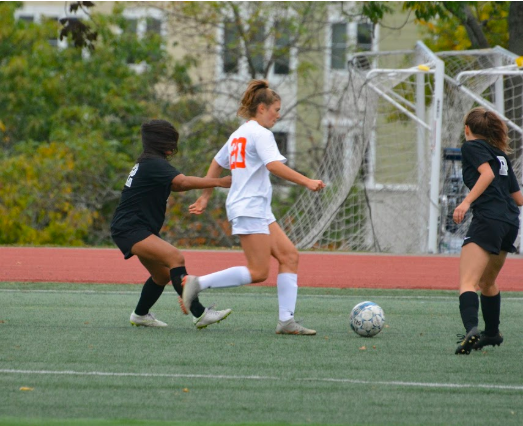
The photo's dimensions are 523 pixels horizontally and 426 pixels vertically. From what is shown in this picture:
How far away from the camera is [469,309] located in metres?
6.61

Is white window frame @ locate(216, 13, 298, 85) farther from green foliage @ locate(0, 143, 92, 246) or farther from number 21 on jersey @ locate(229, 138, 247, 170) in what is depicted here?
number 21 on jersey @ locate(229, 138, 247, 170)

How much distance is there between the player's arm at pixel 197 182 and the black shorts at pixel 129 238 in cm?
41

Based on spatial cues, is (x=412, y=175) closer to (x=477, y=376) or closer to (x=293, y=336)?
(x=293, y=336)

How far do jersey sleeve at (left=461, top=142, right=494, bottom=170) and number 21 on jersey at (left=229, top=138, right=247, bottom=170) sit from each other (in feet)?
5.13

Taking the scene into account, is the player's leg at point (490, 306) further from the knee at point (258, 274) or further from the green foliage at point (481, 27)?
the green foliage at point (481, 27)

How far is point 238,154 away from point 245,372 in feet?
6.39

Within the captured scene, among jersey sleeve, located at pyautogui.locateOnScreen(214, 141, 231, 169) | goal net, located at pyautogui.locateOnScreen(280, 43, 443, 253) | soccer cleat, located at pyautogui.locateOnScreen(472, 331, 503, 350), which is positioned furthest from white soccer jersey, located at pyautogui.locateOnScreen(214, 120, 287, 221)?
goal net, located at pyautogui.locateOnScreen(280, 43, 443, 253)

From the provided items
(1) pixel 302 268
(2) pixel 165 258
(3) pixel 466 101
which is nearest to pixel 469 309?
(2) pixel 165 258

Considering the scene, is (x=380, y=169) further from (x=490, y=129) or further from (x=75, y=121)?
(x=490, y=129)

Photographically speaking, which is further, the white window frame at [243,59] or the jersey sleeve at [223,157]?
the white window frame at [243,59]

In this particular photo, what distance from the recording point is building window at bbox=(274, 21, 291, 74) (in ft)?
82.5

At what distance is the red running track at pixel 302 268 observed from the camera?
42.1 ft

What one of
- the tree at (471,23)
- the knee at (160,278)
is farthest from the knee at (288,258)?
the tree at (471,23)

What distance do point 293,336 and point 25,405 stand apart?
2.97 meters
